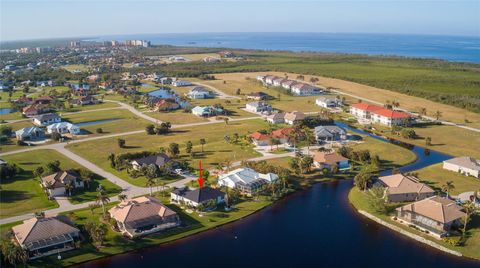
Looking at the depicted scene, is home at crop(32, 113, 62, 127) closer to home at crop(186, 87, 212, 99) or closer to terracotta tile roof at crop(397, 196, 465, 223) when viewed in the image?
home at crop(186, 87, 212, 99)

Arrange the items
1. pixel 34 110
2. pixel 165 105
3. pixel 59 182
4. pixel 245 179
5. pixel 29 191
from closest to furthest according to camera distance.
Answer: pixel 59 182, pixel 29 191, pixel 245 179, pixel 34 110, pixel 165 105

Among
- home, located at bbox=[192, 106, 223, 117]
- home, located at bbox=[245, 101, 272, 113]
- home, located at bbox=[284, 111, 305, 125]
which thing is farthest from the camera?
home, located at bbox=[245, 101, 272, 113]

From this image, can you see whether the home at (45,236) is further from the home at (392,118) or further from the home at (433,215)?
the home at (392,118)

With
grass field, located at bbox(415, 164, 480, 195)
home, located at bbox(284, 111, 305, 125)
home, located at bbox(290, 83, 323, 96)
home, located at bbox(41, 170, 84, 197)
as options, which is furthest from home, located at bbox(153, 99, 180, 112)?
grass field, located at bbox(415, 164, 480, 195)

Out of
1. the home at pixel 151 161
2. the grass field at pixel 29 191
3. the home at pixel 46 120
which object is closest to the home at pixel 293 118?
the home at pixel 151 161

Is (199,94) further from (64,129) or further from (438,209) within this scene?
(438,209)

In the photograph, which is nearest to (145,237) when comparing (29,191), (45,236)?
(45,236)
